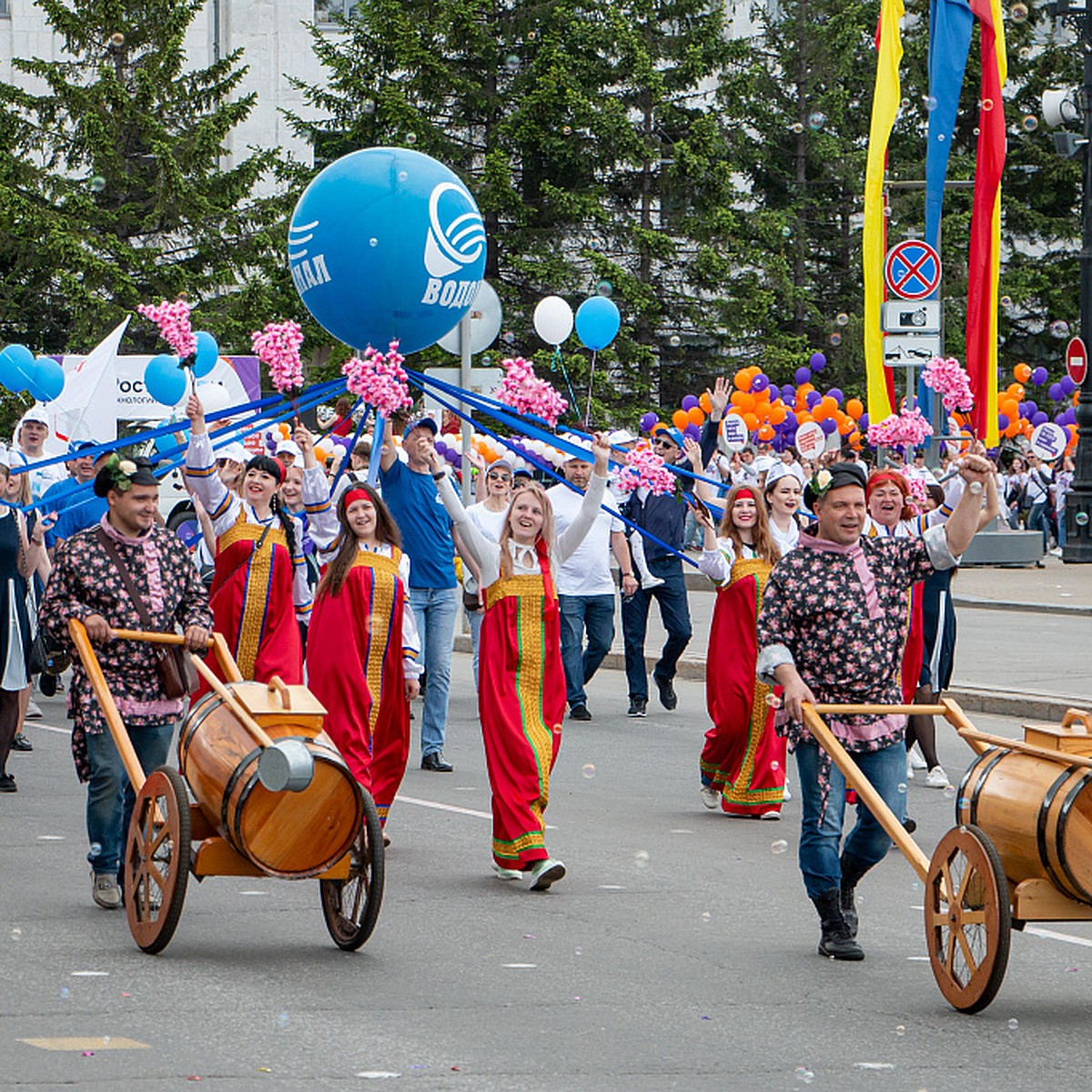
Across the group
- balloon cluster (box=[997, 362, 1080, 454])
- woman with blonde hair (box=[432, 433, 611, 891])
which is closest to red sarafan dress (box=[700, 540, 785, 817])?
woman with blonde hair (box=[432, 433, 611, 891])

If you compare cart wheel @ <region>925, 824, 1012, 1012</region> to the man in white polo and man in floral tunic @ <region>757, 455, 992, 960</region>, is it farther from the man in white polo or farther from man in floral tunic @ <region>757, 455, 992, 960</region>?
the man in white polo

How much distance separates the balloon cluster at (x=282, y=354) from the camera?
9898mm

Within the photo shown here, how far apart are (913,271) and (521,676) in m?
10.7

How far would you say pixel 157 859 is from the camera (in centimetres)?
695

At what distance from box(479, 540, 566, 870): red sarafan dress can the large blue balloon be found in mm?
1855

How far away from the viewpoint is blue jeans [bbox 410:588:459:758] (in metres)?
11.9

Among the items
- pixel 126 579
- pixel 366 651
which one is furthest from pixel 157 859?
pixel 366 651

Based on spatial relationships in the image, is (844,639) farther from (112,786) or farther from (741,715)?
(741,715)

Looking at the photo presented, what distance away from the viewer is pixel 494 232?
1614 inches

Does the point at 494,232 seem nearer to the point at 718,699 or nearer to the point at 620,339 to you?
the point at 620,339

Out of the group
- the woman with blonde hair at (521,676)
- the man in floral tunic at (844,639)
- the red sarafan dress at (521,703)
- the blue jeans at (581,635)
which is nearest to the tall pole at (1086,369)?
the blue jeans at (581,635)

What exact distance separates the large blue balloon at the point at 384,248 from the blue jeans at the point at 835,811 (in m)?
3.83

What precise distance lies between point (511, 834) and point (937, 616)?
379 cm

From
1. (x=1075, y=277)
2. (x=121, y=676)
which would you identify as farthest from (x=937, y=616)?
(x=1075, y=277)
